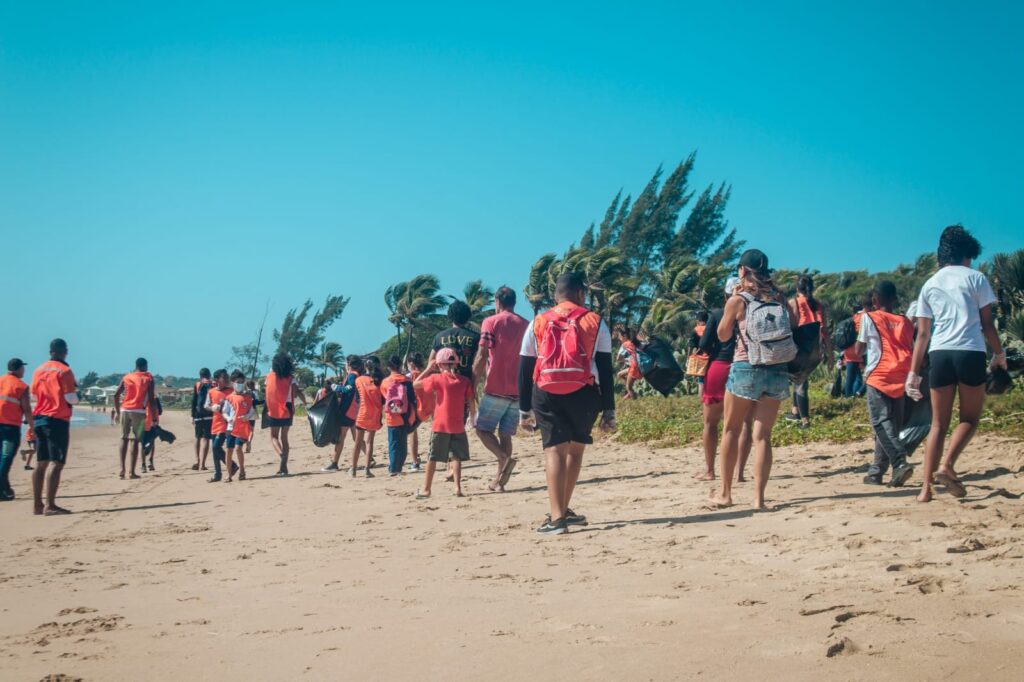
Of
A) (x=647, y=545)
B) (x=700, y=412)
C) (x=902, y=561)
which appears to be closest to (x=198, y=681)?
(x=647, y=545)

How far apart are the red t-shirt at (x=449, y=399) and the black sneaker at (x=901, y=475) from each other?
3.99 meters

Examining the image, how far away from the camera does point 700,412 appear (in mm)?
15117

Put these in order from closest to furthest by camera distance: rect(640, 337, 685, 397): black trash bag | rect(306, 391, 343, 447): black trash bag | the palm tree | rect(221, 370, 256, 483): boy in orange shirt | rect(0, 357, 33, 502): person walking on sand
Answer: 1. rect(640, 337, 685, 397): black trash bag
2. rect(0, 357, 33, 502): person walking on sand
3. rect(221, 370, 256, 483): boy in orange shirt
4. rect(306, 391, 343, 447): black trash bag
5. the palm tree

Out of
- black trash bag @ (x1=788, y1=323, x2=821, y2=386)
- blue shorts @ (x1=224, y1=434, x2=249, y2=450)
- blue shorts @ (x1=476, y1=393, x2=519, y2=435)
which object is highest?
black trash bag @ (x1=788, y1=323, x2=821, y2=386)

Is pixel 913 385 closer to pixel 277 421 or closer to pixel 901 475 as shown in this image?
pixel 901 475

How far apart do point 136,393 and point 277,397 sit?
2300 millimetres

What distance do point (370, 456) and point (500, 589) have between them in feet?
25.8

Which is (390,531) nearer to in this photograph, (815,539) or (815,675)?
(815,539)

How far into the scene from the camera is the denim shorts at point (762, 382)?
20.6 ft

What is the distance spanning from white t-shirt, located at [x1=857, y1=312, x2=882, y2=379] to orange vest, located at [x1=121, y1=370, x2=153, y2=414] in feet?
34.9

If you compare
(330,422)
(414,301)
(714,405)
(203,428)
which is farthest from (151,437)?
(414,301)

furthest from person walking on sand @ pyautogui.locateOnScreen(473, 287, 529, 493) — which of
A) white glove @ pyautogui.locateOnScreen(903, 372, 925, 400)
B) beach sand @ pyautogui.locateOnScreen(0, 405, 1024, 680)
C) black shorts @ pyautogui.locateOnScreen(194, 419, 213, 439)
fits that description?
black shorts @ pyautogui.locateOnScreen(194, 419, 213, 439)

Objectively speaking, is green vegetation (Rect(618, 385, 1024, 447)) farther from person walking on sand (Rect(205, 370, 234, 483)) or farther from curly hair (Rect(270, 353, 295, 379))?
person walking on sand (Rect(205, 370, 234, 483))

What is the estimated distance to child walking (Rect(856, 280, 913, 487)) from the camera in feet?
23.6
